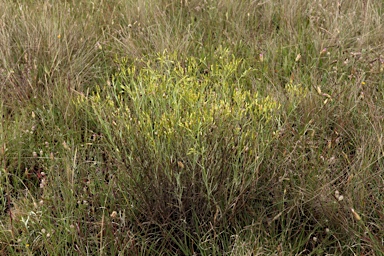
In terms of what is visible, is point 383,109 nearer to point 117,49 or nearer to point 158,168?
point 158,168

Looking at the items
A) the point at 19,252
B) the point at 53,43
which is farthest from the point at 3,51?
the point at 19,252

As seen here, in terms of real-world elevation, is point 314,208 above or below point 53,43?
below

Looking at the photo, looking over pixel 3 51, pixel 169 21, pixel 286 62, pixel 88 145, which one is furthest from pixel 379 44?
pixel 3 51

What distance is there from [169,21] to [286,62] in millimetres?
930

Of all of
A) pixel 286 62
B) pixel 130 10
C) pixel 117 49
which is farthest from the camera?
pixel 130 10

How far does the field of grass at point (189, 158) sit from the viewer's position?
2238mm

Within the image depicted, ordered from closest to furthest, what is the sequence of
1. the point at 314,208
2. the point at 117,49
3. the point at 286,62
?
the point at 314,208
the point at 286,62
the point at 117,49

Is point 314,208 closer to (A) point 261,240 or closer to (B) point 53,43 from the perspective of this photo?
(A) point 261,240

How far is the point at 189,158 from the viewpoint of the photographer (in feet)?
7.45

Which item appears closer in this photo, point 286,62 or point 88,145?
point 88,145

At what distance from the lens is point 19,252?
2260 millimetres

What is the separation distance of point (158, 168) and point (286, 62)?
55.7 inches

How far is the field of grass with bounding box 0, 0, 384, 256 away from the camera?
88.1 inches

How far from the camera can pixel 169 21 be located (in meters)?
3.75
